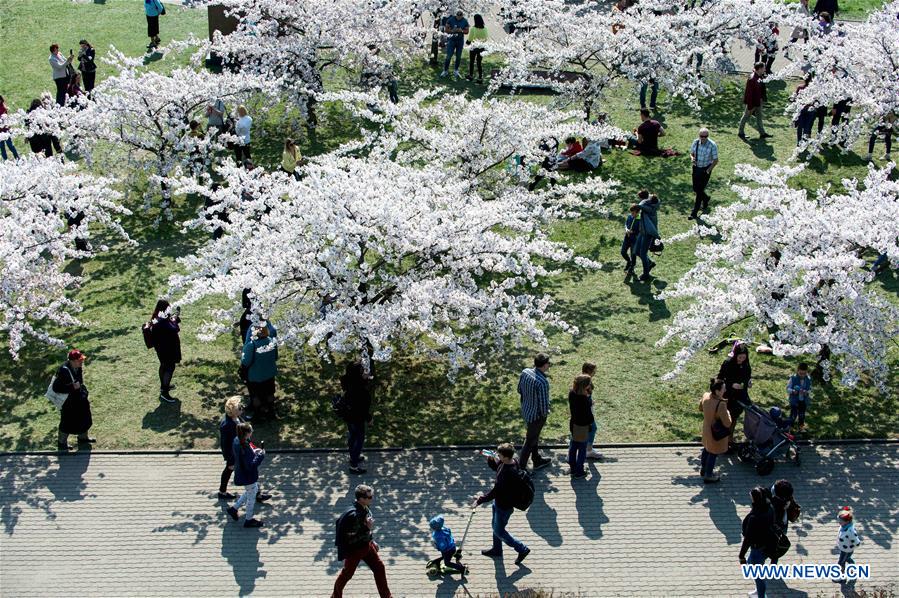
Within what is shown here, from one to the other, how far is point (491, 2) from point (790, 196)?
484 inches

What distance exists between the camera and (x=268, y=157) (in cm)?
2075

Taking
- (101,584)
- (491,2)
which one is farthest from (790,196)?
(491,2)

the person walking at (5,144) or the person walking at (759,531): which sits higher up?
the person walking at (5,144)

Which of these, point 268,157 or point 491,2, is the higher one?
point 491,2

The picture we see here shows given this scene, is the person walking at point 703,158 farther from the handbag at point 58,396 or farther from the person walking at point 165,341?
the handbag at point 58,396

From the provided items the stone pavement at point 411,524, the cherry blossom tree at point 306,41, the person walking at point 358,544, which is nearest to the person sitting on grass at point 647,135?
the cherry blossom tree at point 306,41

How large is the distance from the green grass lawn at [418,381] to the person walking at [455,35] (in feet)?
24.5

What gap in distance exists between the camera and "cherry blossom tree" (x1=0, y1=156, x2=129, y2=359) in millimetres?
14688

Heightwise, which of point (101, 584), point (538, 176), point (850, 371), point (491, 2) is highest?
A: point (491, 2)

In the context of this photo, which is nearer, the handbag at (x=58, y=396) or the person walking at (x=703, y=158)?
the handbag at (x=58, y=396)

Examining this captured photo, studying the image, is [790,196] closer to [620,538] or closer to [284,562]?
[620,538]

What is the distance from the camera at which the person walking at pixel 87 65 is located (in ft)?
75.7

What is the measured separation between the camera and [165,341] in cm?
1361

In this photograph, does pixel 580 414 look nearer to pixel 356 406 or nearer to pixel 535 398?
pixel 535 398
